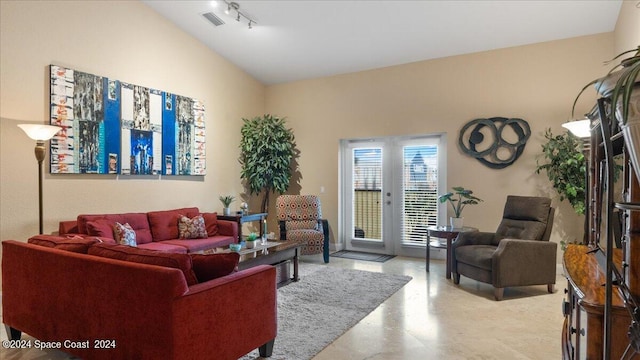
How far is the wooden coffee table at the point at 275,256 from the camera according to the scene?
13.0ft

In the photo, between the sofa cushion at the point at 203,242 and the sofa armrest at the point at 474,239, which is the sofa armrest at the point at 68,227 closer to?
the sofa cushion at the point at 203,242

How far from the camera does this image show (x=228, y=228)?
18.3 ft

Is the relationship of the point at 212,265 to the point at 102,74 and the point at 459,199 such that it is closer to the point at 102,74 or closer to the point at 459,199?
the point at 102,74

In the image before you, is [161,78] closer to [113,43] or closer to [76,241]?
[113,43]

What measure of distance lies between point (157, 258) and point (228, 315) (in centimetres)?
55

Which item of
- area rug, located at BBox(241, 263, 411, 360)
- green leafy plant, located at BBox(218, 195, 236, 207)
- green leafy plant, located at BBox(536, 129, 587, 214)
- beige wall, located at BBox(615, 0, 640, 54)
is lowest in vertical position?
area rug, located at BBox(241, 263, 411, 360)

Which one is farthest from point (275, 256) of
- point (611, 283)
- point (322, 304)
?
point (611, 283)

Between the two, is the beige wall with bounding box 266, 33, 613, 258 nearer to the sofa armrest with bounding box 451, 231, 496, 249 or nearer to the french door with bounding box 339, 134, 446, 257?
the french door with bounding box 339, 134, 446, 257

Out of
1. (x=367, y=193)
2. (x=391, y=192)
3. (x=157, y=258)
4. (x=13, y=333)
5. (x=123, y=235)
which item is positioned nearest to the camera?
(x=157, y=258)

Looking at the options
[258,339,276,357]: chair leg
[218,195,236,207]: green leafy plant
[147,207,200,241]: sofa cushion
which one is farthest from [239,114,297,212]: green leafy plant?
[258,339,276,357]: chair leg

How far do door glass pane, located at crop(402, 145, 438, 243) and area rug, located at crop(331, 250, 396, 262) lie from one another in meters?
0.47

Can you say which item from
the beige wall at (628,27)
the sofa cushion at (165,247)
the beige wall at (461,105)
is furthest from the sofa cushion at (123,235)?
the beige wall at (628,27)

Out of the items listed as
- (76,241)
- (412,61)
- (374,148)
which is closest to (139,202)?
(76,241)

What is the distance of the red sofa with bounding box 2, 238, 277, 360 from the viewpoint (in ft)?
6.39
